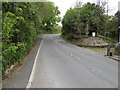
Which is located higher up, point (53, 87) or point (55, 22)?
point (55, 22)

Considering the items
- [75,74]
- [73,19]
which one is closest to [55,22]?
[73,19]

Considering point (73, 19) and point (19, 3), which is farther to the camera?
point (73, 19)

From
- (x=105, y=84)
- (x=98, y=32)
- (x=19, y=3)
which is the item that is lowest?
(x=105, y=84)

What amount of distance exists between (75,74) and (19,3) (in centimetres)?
750

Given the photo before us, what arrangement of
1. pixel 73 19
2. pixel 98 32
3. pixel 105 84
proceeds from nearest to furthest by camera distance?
pixel 105 84 → pixel 73 19 → pixel 98 32

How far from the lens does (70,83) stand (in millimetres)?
6164

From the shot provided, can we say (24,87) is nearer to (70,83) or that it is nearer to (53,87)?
(53,87)

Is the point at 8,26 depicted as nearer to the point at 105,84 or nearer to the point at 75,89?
the point at 75,89

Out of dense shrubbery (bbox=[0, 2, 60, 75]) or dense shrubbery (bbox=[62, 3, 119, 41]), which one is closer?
dense shrubbery (bbox=[0, 2, 60, 75])

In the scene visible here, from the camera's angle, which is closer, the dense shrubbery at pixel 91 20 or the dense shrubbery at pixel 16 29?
the dense shrubbery at pixel 16 29

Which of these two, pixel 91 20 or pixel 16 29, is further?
pixel 91 20

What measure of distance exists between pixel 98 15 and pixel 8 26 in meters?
25.9

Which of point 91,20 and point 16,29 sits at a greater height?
point 91,20

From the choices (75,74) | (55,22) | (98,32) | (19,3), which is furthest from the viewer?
(55,22)
